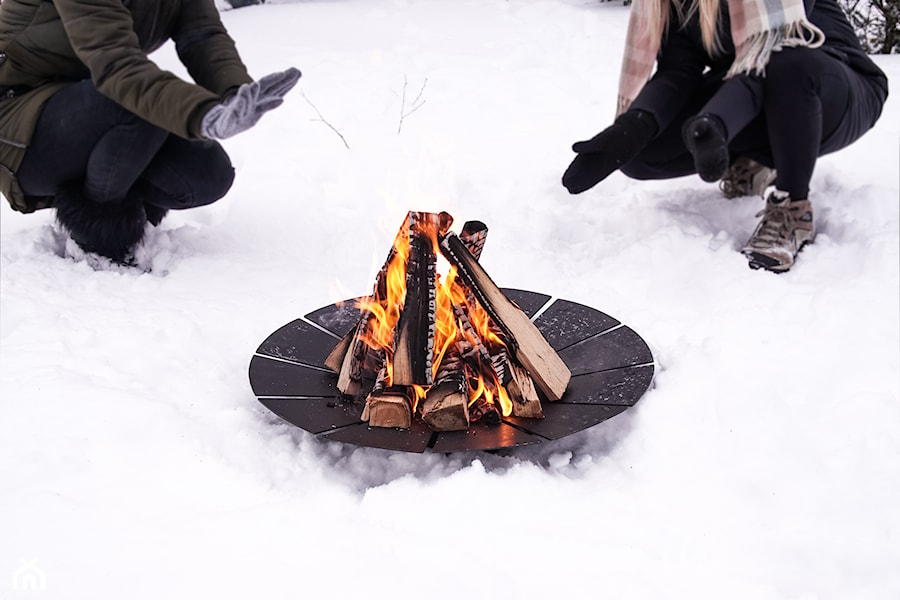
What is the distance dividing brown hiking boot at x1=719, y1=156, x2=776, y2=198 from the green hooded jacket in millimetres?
1987

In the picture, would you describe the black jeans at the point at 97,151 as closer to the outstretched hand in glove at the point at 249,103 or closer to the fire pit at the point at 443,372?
the outstretched hand in glove at the point at 249,103

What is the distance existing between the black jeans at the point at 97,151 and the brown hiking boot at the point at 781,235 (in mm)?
2084

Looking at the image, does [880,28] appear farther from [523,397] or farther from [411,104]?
[523,397]

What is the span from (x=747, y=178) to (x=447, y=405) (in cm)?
205

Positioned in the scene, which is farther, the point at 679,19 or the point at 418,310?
the point at 679,19

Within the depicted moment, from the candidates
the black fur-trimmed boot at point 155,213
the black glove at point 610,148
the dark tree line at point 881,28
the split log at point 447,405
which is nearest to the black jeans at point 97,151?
the black fur-trimmed boot at point 155,213

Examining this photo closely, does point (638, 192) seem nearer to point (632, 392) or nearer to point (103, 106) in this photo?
point (632, 392)

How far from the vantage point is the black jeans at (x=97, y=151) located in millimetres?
2910

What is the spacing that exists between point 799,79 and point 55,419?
2.59 metres

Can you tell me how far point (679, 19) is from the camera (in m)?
3.25

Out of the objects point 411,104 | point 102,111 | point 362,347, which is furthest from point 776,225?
point 102,111

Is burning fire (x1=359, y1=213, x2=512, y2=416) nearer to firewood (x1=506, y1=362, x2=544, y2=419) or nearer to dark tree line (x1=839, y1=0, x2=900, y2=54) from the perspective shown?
firewood (x1=506, y1=362, x2=544, y2=419)

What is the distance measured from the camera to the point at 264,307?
294 centimetres

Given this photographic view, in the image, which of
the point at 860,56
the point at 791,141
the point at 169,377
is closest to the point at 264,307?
the point at 169,377
